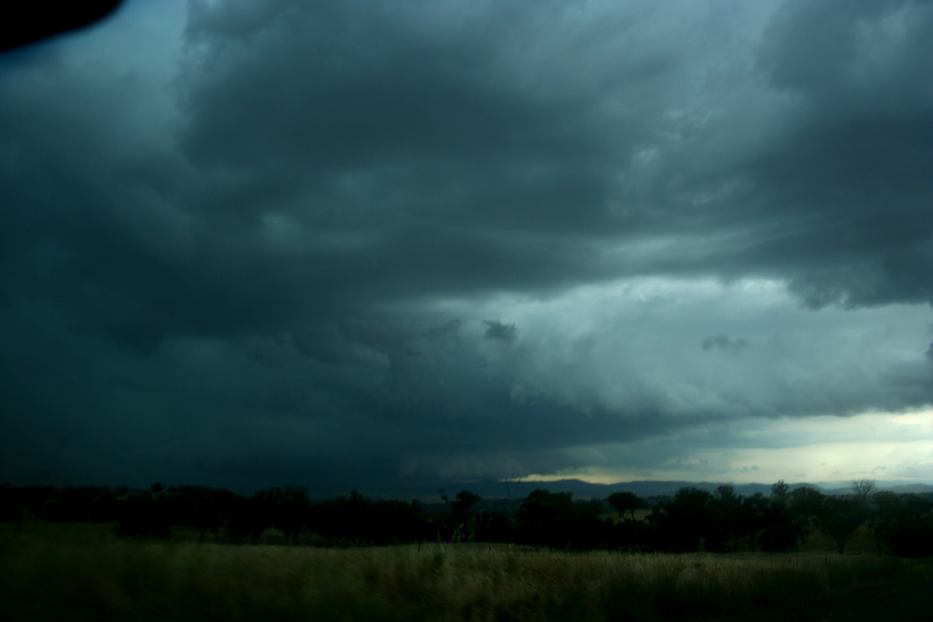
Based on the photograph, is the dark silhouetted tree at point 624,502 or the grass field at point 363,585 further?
the dark silhouetted tree at point 624,502

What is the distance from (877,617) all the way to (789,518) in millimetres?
70933

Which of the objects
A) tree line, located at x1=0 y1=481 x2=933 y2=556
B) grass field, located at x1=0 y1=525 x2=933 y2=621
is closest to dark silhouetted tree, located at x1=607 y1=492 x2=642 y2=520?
tree line, located at x1=0 y1=481 x2=933 y2=556

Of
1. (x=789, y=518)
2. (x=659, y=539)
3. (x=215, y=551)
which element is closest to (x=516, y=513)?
(x=659, y=539)


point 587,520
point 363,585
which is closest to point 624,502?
point 587,520

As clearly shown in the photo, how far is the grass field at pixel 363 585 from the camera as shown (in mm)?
9102

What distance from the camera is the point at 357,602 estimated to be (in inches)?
431

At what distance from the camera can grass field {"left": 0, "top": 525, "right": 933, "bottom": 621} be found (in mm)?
9102

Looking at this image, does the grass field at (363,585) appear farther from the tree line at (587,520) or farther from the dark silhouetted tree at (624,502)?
the dark silhouetted tree at (624,502)

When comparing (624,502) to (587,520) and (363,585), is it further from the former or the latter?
(363,585)

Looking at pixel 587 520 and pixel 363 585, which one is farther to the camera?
pixel 587 520

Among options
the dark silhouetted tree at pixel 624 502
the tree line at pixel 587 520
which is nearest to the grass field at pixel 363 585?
the tree line at pixel 587 520

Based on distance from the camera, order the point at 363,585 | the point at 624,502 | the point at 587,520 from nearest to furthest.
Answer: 1. the point at 363,585
2. the point at 587,520
3. the point at 624,502

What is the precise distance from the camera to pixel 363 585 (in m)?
12.3

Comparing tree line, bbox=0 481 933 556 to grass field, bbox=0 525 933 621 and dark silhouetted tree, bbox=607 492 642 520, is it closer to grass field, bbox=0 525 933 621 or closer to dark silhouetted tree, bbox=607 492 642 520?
dark silhouetted tree, bbox=607 492 642 520
